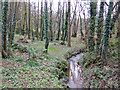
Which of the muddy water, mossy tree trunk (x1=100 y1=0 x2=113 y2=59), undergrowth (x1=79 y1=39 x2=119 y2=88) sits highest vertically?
mossy tree trunk (x1=100 y1=0 x2=113 y2=59)

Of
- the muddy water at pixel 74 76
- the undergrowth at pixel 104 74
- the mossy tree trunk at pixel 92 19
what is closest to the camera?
the undergrowth at pixel 104 74

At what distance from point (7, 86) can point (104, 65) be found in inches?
289

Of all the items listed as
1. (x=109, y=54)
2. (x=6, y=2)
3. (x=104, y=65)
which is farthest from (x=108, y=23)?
(x=6, y=2)

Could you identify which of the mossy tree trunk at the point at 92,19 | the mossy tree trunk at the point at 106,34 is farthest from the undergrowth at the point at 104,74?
the mossy tree trunk at the point at 92,19

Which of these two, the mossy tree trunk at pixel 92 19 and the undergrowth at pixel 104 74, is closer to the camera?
the undergrowth at pixel 104 74

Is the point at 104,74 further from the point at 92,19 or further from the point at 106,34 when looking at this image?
the point at 92,19

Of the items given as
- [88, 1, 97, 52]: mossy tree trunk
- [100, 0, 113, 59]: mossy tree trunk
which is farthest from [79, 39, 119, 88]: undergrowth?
[88, 1, 97, 52]: mossy tree trunk

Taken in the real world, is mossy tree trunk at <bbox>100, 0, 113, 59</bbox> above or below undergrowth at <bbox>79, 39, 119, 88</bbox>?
above

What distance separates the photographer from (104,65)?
346 inches

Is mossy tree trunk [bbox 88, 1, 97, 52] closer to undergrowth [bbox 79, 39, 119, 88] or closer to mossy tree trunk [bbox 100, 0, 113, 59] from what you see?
undergrowth [bbox 79, 39, 119, 88]

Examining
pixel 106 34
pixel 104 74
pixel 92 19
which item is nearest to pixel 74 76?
pixel 104 74

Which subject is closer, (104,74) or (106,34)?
(104,74)

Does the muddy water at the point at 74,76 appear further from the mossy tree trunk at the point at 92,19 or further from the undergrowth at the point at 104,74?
the mossy tree trunk at the point at 92,19

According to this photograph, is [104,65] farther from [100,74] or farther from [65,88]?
[65,88]
